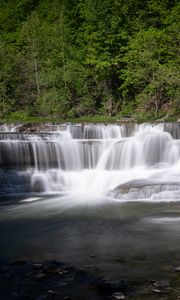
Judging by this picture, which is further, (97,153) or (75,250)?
(97,153)

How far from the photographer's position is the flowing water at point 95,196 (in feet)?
34.7

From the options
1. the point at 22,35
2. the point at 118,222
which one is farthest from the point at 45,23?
the point at 118,222

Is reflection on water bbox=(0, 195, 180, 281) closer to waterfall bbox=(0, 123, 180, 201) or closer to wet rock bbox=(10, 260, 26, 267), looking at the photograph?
wet rock bbox=(10, 260, 26, 267)

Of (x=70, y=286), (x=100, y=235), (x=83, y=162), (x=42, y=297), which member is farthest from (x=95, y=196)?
(x=42, y=297)

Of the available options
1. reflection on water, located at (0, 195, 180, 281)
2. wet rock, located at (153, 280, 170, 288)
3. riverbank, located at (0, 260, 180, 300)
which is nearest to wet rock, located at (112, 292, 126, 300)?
riverbank, located at (0, 260, 180, 300)

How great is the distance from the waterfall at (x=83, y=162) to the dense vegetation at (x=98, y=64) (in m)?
9.37

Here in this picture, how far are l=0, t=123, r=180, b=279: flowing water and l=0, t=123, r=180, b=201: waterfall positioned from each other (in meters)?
0.05

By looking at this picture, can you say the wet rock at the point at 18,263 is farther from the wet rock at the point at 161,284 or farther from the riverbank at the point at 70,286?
the wet rock at the point at 161,284

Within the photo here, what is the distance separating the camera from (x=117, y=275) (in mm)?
8719

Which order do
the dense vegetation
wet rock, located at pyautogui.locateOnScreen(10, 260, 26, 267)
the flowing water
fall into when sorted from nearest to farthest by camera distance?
wet rock, located at pyautogui.locateOnScreen(10, 260, 26, 267)
the flowing water
the dense vegetation

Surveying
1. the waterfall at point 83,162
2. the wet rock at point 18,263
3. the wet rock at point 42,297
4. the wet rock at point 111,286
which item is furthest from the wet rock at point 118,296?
the waterfall at point 83,162

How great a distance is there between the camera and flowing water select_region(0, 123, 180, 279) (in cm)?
1058

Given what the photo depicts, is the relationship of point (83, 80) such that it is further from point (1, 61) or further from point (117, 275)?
point (117, 275)

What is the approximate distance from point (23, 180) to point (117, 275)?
12.4 metres
